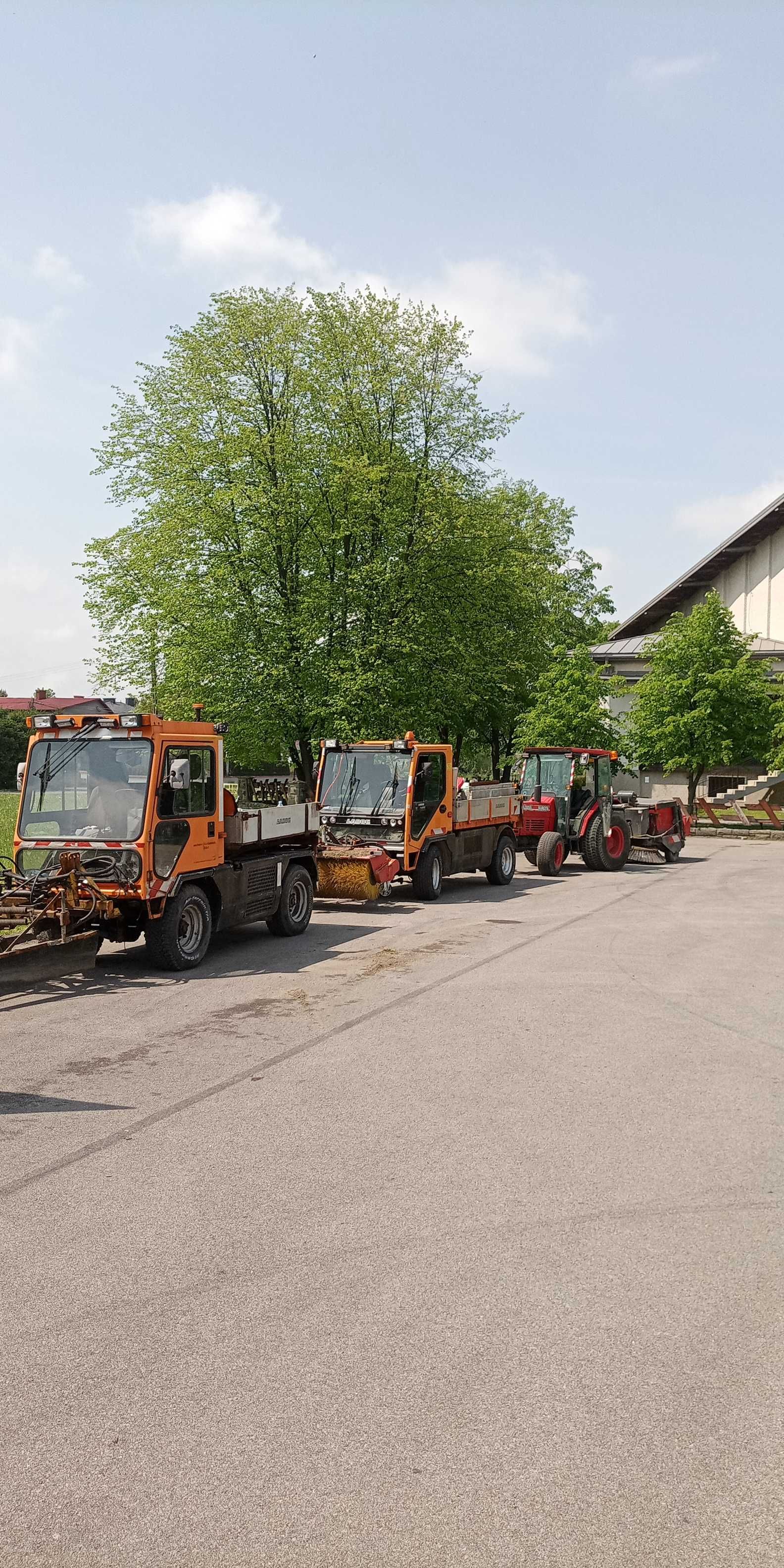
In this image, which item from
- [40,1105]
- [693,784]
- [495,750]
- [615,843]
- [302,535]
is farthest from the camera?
[495,750]

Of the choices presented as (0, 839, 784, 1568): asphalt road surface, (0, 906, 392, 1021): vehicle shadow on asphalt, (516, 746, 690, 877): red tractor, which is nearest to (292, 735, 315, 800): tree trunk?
(516, 746, 690, 877): red tractor

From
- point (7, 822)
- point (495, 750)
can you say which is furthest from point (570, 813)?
point (495, 750)

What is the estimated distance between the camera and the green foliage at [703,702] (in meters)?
36.5

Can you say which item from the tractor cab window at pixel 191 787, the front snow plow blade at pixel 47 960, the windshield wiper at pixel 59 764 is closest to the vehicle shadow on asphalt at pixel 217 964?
the front snow plow blade at pixel 47 960

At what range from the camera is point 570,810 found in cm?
2419

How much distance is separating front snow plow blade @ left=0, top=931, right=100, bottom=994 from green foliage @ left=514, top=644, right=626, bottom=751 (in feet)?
84.0

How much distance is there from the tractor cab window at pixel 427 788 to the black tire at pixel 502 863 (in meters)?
2.66

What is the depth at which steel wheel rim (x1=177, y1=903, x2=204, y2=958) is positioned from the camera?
1203 cm

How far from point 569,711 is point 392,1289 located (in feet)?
106

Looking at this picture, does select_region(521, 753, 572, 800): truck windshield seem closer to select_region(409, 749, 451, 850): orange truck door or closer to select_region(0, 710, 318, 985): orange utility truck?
select_region(409, 749, 451, 850): orange truck door

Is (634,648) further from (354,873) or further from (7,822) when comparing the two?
(354,873)

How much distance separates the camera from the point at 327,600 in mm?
27875

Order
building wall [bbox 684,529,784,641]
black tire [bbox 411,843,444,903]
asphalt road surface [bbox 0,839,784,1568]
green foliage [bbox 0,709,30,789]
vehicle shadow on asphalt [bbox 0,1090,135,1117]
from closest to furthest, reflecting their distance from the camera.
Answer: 1. asphalt road surface [bbox 0,839,784,1568]
2. vehicle shadow on asphalt [bbox 0,1090,135,1117]
3. black tire [bbox 411,843,444,903]
4. building wall [bbox 684,529,784,641]
5. green foliage [bbox 0,709,30,789]

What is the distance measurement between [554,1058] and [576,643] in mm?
36198
